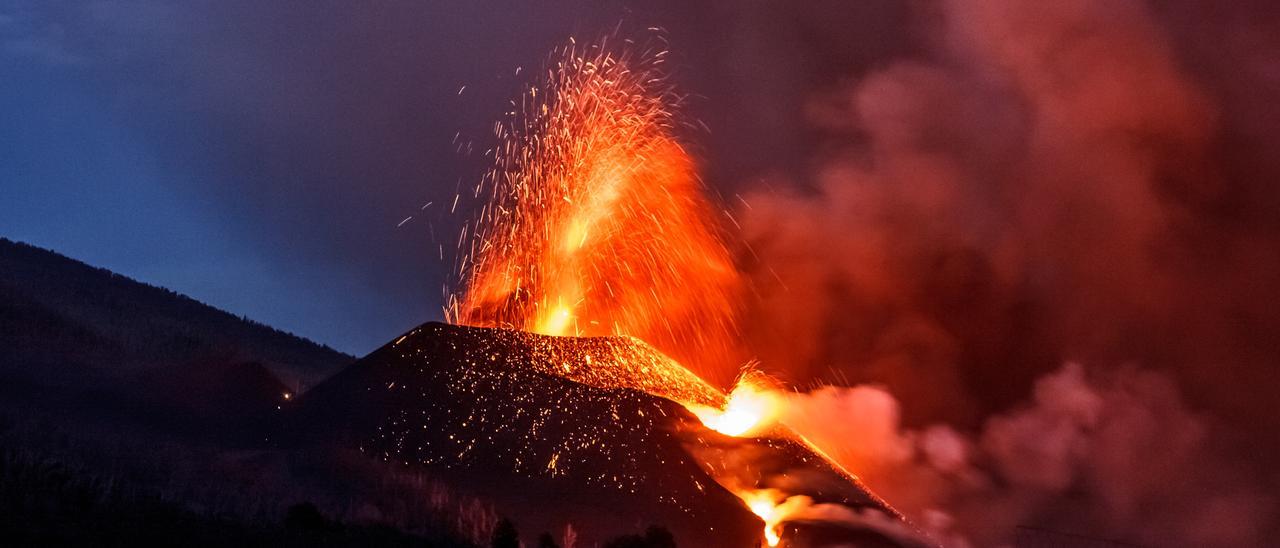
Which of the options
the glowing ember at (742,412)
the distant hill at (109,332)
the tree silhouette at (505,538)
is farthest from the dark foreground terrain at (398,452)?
the glowing ember at (742,412)

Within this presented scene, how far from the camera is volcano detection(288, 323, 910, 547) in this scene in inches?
826

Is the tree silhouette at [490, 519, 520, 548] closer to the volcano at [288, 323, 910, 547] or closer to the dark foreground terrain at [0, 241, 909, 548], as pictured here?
the dark foreground terrain at [0, 241, 909, 548]

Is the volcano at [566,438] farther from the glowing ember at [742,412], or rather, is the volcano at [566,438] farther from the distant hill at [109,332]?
the distant hill at [109,332]

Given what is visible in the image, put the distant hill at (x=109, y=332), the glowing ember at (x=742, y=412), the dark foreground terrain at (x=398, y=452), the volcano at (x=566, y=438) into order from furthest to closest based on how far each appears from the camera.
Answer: the distant hill at (x=109, y=332)
the glowing ember at (x=742, y=412)
the volcano at (x=566, y=438)
the dark foreground terrain at (x=398, y=452)

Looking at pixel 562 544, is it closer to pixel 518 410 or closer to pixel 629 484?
pixel 629 484

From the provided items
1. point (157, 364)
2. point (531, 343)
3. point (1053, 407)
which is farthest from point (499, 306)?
point (1053, 407)

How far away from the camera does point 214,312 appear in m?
48.2

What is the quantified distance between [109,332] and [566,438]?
18.9m

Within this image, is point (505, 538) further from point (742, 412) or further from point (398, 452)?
point (742, 412)

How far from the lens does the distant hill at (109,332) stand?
29125 millimetres

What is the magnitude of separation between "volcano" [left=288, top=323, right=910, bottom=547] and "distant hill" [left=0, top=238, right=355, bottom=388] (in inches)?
271

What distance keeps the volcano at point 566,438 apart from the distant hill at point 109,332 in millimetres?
6890

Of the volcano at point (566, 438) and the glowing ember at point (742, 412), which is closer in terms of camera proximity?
the volcano at point (566, 438)

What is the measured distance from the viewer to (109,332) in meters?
35.3
